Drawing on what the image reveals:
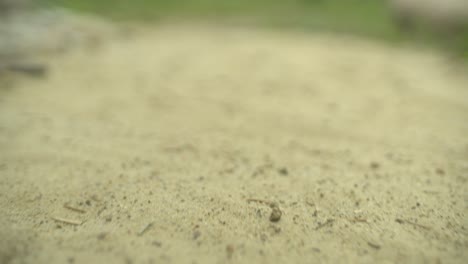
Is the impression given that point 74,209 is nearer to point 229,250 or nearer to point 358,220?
point 229,250

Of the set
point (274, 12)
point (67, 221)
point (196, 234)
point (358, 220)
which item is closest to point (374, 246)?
point (358, 220)

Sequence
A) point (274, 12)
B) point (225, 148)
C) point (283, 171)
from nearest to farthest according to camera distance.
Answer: point (283, 171) → point (225, 148) → point (274, 12)

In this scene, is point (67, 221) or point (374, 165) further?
point (374, 165)

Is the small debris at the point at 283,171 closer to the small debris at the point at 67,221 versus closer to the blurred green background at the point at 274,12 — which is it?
Answer: the small debris at the point at 67,221

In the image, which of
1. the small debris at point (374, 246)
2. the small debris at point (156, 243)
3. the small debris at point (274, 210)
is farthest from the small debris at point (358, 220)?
the small debris at point (156, 243)

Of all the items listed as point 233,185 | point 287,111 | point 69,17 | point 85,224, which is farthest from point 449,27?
point 69,17

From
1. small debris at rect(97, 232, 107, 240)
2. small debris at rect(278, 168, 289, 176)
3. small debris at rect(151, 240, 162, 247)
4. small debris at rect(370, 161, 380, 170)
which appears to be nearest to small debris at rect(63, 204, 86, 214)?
small debris at rect(97, 232, 107, 240)
